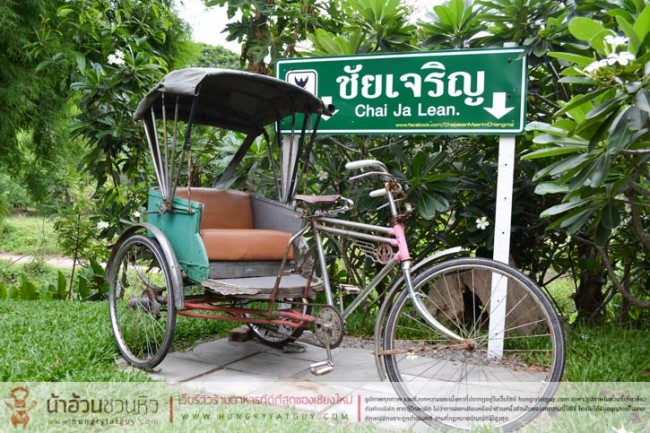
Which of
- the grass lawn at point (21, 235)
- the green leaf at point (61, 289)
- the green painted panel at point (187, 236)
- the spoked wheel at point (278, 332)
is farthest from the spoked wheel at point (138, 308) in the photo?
the grass lawn at point (21, 235)

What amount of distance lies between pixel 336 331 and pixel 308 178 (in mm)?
2003

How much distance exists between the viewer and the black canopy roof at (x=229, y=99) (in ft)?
9.70

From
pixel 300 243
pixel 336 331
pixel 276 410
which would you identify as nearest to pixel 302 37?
pixel 300 243

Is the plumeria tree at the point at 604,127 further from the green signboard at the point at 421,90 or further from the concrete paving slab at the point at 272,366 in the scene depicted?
the concrete paving slab at the point at 272,366

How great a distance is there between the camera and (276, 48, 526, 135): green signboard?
131 inches

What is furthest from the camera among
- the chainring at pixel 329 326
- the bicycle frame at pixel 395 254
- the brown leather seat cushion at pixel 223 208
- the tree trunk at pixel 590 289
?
the tree trunk at pixel 590 289

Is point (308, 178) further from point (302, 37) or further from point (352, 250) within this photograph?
point (302, 37)

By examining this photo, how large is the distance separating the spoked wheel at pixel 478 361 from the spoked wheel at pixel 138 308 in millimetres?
1288

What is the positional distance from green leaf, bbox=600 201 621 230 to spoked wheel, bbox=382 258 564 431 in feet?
1.70

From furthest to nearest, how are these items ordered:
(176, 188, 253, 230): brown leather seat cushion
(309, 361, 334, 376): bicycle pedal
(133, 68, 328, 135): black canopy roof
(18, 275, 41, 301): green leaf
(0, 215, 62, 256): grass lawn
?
(0, 215, 62, 256): grass lawn, (18, 275, 41, 301): green leaf, (176, 188, 253, 230): brown leather seat cushion, (133, 68, 328, 135): black canopy roof, (309, 361, 334, 376): bicycle pedal

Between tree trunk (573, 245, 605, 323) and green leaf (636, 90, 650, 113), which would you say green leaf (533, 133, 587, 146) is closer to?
green leaf (636, 90, 650, 113)

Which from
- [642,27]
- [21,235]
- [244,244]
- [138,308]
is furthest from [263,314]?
[21,235]

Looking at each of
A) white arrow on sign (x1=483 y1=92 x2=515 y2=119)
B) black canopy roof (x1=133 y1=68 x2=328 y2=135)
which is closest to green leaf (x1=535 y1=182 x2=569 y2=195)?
white arrow on sign (x1=483 y1=92 x2=515 y2=119)

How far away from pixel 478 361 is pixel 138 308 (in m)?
1.91
